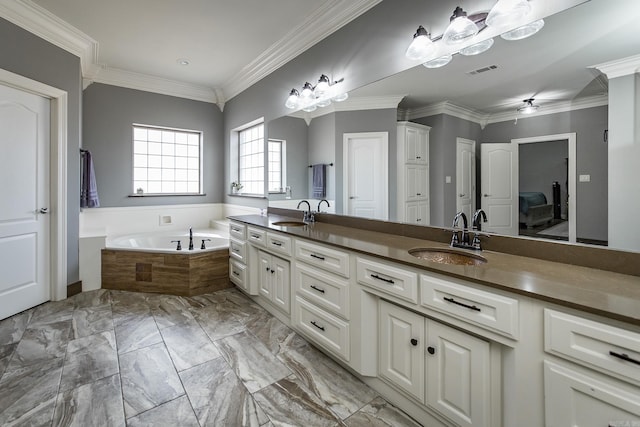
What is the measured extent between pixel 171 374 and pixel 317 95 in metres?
2.45

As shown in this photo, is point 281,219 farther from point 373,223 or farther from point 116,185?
point 116,185

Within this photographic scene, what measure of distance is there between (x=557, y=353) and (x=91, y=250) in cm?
406

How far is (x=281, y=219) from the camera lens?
129 inches

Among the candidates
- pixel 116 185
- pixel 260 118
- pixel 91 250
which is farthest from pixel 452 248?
pixel 116 185

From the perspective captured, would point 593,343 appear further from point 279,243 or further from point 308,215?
point 308,215

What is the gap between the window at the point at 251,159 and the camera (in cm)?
388

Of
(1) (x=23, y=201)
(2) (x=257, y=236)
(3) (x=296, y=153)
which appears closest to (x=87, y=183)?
(1) (x=23, y=201)

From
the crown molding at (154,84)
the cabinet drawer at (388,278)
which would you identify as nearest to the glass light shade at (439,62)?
the cabinet drawer at (388,278)

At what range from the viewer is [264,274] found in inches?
109

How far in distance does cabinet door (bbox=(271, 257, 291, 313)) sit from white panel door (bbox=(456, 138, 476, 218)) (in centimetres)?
134

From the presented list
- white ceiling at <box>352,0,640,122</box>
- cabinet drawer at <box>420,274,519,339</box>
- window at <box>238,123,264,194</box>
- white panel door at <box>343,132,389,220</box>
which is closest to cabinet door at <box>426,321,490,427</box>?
cabinet drawer at <box>420,274,519,339</box>

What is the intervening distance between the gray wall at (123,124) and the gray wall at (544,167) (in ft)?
14.1

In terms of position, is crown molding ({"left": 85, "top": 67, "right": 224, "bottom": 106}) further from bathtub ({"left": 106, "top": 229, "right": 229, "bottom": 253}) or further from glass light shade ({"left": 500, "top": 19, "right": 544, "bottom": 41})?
glass light shade ({"left": 500, "top": 19, "right": 544, "bottom": 41})

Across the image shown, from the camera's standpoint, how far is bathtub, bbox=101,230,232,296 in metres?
3.29
